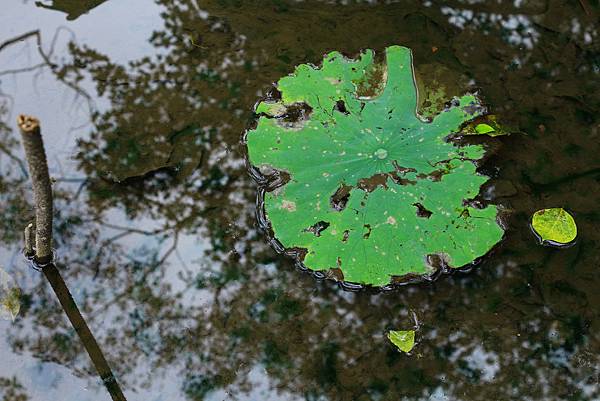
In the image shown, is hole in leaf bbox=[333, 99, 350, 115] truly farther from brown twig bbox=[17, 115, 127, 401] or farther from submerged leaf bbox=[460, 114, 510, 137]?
brown twig bbox=[17, 115, 127, 401]

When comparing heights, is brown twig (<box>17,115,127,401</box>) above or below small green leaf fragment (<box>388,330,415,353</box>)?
above

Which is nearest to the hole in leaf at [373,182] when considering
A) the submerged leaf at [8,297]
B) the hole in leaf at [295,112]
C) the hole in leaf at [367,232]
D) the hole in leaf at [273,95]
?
the hole in leaf at [367,232]

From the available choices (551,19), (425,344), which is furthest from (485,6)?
(425,344)

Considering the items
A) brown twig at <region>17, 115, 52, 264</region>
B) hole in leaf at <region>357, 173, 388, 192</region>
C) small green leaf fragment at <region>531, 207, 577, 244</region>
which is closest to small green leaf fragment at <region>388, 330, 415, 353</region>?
hole in leaf at <region>357, 173, 388, 192</region>

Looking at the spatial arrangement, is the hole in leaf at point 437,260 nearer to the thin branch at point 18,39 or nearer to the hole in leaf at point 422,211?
the hole in leaf at point 422,211

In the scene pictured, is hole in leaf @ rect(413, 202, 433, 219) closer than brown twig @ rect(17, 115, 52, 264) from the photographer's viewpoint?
No

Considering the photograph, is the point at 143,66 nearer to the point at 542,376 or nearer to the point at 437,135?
the point at 437,135

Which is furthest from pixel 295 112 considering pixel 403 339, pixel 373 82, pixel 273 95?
pixel 403 339
